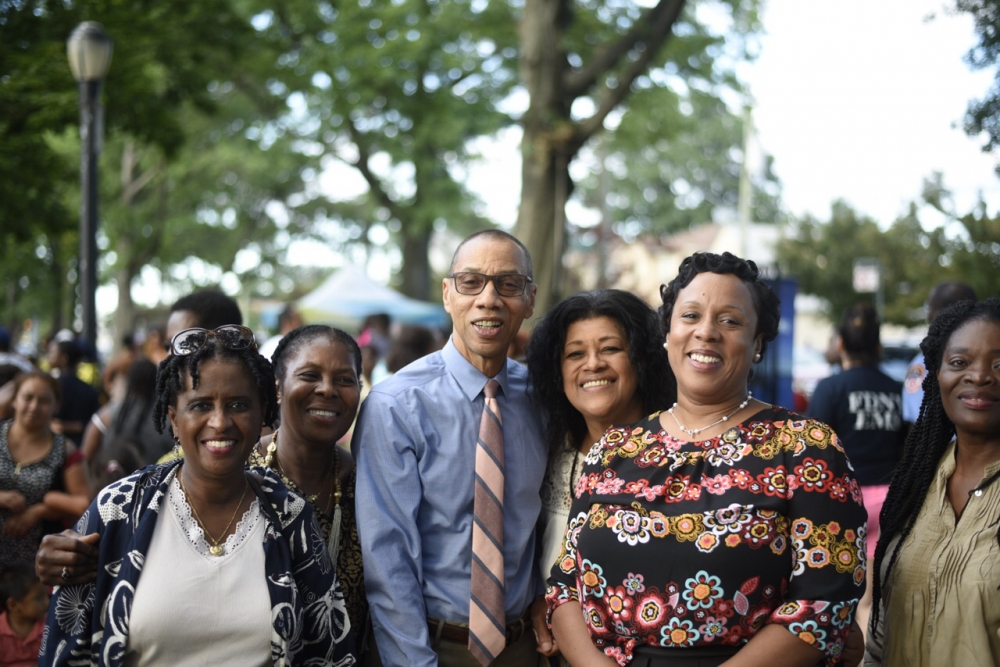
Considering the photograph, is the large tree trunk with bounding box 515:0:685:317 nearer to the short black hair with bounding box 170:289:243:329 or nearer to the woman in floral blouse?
the short black hair with bounding box 170:289:243:329

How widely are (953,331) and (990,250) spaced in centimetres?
355

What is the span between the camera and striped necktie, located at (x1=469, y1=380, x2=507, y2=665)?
11.0 ft

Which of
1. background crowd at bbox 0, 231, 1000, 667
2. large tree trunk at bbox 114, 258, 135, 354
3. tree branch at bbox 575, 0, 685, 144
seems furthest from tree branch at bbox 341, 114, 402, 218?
background crowd at bbox 0, 231, 1000, 667

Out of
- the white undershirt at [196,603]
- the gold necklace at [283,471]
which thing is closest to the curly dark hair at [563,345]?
the gold necklace at [283,471]

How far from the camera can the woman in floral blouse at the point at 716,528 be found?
2.78 m

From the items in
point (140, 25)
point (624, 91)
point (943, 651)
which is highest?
point (140, 25)

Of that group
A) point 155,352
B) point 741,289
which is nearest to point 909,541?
point 741,289

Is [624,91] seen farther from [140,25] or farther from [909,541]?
[909,541]

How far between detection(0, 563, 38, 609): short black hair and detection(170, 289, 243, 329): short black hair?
146 centimetres

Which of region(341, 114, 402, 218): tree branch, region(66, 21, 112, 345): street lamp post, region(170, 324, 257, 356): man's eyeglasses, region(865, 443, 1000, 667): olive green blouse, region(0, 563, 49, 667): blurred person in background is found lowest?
region(0, 563, 49, 667): blurred person in background

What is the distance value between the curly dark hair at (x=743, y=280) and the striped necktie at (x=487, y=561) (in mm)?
787

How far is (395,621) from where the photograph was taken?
3270mm

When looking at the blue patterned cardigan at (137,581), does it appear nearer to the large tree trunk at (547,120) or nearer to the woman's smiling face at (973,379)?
the woman's smiling face at (973,379)

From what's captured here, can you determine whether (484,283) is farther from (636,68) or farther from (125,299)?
(125,299)
